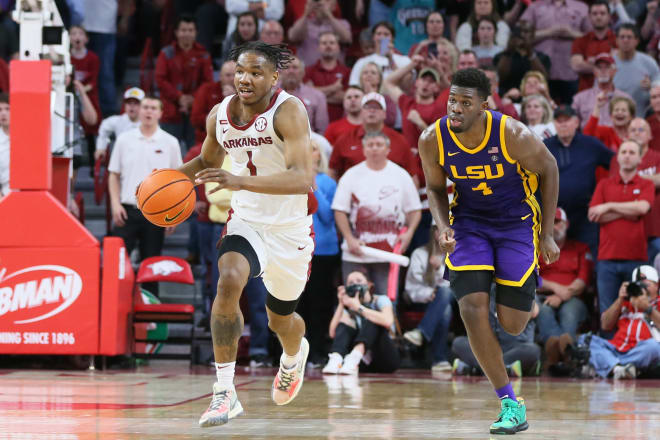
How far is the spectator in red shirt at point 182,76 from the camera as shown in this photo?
12.0 metres

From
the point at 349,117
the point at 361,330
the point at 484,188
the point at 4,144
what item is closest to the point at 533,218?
the point at 484,188

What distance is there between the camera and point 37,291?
8945mm

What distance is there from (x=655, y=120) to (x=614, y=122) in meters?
0.67

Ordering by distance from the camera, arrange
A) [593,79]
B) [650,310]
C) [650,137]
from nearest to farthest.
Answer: [650,310], [650,137], [593,79]

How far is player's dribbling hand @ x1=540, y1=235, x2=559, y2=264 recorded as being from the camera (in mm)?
5293

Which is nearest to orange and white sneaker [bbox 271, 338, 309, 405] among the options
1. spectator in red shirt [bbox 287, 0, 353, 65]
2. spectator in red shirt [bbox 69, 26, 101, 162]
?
spectator in red shirt [bbox 69, 26, 101, 162]

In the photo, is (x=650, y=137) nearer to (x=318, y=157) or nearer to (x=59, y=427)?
(x=318, y=157)

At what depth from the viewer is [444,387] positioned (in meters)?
7.80

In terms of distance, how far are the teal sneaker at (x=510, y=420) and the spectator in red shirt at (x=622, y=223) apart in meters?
4.69

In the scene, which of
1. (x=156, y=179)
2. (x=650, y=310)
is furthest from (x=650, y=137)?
(x=156, y=179)

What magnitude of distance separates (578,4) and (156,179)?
9409mm

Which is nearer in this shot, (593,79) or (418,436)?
(418,436)

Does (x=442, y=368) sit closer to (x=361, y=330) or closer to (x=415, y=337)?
(x=415, y=337)

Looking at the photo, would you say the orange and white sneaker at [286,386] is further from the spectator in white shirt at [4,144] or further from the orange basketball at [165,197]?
the spectator in white shirt at [4,144]
